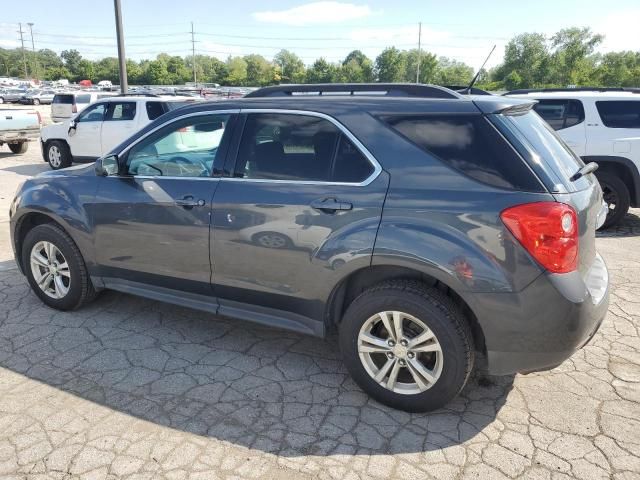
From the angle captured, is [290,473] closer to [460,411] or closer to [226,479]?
[226,479]

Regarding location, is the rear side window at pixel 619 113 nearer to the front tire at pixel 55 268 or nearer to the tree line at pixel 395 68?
the front tire at pixel 55 268

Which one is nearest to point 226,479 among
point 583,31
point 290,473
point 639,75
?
point 290,473

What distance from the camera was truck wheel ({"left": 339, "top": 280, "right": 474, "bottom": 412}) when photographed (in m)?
2.76

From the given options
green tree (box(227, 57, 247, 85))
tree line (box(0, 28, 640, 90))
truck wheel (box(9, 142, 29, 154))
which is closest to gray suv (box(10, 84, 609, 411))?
truck wheel (box(9, 142, 29, 154))

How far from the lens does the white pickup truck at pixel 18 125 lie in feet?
43.0

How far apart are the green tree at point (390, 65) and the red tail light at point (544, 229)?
330ft

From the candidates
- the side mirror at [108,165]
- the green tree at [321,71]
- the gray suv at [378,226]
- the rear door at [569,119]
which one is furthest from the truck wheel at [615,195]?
the green tree at [321,71]

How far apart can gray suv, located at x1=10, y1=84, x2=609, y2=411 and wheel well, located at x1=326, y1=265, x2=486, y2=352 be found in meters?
0.01

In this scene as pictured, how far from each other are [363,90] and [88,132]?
10414 millimetres

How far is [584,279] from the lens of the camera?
269 centimetres

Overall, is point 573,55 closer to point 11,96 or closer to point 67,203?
point 11,96

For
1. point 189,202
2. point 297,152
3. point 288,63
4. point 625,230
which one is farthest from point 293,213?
point 288,63

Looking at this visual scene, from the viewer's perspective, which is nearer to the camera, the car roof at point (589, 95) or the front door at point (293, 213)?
the front door at point (293, 213)

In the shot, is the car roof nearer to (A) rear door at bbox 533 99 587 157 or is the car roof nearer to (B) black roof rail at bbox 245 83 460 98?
(A) rear door at bbox 533 99 587 157
